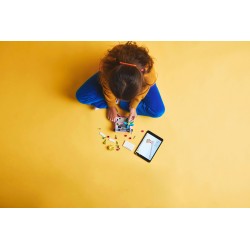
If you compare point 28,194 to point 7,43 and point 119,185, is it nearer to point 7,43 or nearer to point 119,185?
point 119,185

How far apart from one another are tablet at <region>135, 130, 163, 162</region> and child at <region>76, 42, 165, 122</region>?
0.58 feet

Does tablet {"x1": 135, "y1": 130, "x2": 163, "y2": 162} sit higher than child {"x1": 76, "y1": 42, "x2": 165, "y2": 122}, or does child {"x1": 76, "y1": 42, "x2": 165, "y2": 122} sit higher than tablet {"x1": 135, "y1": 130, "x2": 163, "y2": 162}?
child {"x1": 76, "y1": 42, "x2": 165, "y2": 122}

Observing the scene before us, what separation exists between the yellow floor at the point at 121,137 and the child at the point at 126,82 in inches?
5.0

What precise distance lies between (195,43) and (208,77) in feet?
0.92

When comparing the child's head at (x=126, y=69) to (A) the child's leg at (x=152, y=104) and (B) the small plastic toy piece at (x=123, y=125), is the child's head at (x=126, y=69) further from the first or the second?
(B) the small plastic toy piece at (x=123, y=125)

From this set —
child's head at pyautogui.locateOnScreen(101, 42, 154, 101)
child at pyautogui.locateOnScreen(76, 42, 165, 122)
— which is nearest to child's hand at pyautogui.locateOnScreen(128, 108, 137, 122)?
child at pyautogui.locateOnScreen(76, 42, 165, 122)

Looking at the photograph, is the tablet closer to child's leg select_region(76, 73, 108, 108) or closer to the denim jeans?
the denim jeans

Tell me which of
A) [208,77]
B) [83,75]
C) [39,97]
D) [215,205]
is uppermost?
[208,77]

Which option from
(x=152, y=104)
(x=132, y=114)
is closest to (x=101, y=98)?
(x=132, y=114)

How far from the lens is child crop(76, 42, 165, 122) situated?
124 cm

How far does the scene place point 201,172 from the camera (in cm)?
187

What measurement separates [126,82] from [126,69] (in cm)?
6

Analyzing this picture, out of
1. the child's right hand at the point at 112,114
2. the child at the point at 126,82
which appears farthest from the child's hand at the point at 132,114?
the child's right hand at the point at 112,114

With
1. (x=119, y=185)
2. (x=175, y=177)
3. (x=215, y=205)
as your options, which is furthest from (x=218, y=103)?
(x=119, y=185)
